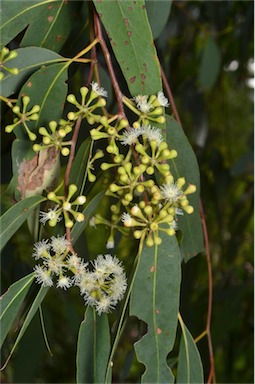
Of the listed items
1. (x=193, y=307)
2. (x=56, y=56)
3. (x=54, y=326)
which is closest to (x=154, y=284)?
(x=56, y=56)

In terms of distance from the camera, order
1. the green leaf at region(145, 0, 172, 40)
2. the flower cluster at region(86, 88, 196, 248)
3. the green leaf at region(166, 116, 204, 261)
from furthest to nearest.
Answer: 1. the green leaf at region(145, 0, 172, 40)
2. the green leaf at region(166, 116, 204, 261)
3. the flower cluster at region(86, 88, 196, 248)

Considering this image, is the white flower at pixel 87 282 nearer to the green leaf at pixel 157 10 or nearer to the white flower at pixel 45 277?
the white flower at pixel 45 277

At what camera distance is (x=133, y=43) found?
0.80 m

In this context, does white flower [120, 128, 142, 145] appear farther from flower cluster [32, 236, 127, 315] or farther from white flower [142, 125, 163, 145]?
flower cluster [32, 236, 127, 315]

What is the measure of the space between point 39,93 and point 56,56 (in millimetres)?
58

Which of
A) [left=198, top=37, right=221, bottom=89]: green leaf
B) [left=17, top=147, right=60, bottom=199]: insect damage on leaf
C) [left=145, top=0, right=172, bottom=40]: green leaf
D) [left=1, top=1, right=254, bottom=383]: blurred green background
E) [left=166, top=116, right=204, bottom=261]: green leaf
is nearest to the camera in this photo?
[left=17, top=147, right=60, bottom=199]: insect damage on leaf

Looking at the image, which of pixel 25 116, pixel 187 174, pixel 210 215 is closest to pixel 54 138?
pixel 25 116

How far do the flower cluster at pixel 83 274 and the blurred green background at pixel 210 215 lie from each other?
48 cm

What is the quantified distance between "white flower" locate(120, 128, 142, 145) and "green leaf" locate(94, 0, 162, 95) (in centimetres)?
8

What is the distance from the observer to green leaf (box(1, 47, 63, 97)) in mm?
808

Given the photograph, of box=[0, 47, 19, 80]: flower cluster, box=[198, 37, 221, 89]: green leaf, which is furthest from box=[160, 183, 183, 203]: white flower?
box=[198, 37, 221, 89]: green leaf

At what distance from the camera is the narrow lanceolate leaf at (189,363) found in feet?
3.04

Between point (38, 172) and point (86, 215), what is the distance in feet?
0.25

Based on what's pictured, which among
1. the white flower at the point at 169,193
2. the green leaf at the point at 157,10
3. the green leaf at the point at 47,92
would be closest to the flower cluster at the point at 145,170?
the white flower at the point at 169,193
